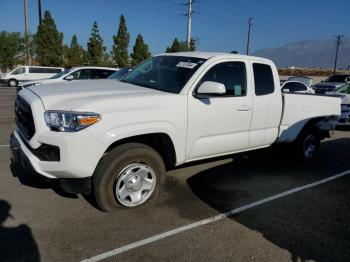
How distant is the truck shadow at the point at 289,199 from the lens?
12.2 feet

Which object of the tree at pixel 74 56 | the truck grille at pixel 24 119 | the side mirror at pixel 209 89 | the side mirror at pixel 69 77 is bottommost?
the truck grille at pixel 24 119

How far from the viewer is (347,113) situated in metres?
10.6

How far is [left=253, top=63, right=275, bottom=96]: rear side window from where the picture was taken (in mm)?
5387

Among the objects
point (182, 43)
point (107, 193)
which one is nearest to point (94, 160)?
point (107, 193)

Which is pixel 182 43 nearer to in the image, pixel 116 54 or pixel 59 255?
pixel 116 54

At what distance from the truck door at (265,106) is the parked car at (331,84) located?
1370 centimetres

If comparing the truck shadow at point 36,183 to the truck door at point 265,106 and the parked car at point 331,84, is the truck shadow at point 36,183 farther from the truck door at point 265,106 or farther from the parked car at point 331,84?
the parked car at point 331,84

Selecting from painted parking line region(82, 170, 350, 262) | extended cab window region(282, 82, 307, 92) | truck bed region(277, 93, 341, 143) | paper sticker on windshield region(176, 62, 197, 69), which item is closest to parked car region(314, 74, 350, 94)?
extended cab window region(282, 82, 307, 92)

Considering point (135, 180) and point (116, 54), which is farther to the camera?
point (116, 54)

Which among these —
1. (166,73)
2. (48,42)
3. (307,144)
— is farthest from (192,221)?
(48,42)

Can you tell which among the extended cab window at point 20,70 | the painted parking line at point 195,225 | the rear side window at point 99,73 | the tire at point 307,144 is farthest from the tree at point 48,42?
the painted parking line at point 195,225

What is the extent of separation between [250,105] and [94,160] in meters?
2.50

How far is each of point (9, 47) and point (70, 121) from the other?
1529 inches

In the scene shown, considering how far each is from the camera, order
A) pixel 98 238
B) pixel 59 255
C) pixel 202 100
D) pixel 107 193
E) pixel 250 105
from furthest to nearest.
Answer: pixel 250 105 < pixel 202 100 < pixel 107 193 < pixel 98 238 < pixel 59 255
